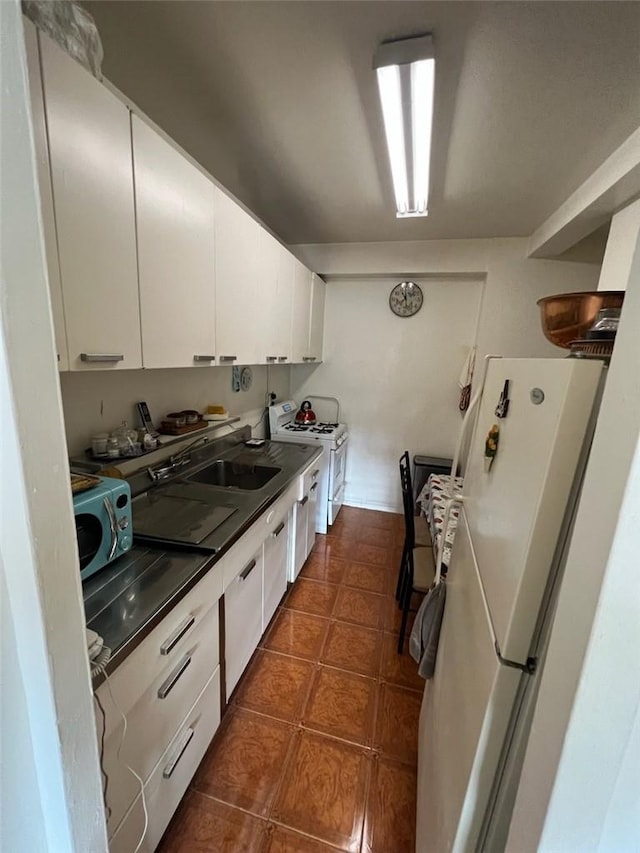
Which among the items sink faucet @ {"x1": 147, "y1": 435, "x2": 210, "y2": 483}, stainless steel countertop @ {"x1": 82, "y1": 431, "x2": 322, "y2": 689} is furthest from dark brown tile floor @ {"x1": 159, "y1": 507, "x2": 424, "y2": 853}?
sink faucet @ {"x1": 147, "y1": 435, "x2": 210, "y2": 483}

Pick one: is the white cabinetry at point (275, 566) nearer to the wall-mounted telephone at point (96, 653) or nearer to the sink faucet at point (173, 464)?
the sink faucet at point (173, 464)

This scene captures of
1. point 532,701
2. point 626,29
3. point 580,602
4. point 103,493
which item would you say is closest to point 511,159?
point 626,29

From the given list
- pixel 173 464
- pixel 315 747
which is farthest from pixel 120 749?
pixel 173 464

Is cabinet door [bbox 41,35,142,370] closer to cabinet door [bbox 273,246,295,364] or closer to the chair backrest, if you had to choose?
cabinet door [bbox 273,246,295,364]

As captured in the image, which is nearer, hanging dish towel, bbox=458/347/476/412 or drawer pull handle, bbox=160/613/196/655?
drawer pull handle, bbox=160/613/196/655

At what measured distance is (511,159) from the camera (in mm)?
1632

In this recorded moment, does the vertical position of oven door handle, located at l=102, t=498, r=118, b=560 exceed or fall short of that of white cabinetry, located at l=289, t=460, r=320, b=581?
it exceeds it

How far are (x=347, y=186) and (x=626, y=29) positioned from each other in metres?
1.24

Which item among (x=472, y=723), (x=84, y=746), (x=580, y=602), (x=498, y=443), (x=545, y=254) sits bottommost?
(x=472, y=723)

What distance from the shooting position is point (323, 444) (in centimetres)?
288

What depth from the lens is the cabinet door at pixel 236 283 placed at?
1.54 meters

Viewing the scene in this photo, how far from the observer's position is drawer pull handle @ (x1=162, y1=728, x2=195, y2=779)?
1.01 m

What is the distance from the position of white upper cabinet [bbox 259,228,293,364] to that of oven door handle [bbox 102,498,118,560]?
1.29 m

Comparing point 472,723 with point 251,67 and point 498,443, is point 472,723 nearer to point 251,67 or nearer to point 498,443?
point 498,443
